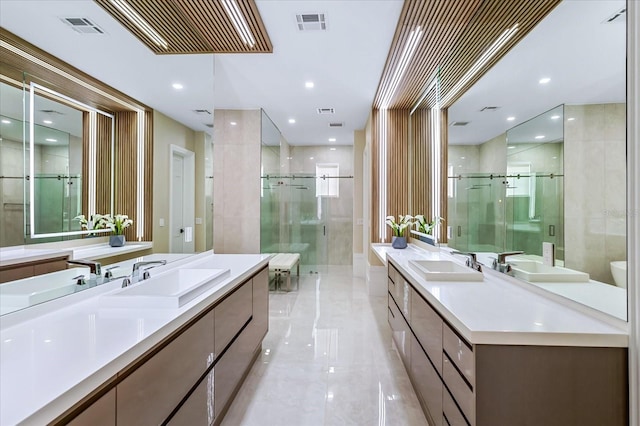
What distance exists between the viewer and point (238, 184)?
4742mm

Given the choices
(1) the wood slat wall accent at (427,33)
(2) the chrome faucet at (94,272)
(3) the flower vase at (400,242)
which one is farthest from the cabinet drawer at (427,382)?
(1) the wood slat wall accent at (427,33)

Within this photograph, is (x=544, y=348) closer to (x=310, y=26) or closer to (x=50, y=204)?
(x=50, y=204)

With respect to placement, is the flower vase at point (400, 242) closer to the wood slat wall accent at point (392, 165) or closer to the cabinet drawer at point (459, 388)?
the wood slat wall accent at point (392, 165)

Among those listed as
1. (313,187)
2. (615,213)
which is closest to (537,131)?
(615,213)

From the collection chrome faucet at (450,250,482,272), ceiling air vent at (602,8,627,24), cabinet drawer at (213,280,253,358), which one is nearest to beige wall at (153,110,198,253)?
cabinet drawer at (213,280,253,358)

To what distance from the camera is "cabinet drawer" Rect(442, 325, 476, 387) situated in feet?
3.85

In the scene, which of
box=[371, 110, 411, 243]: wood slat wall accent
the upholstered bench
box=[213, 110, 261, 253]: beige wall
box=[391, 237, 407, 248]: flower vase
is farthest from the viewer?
the upholstered bench

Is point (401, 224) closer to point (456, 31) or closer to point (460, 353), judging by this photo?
point (456, 31)

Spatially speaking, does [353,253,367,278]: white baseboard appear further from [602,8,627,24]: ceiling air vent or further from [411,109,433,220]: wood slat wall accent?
[602,8,627,24]: ceiling air vent

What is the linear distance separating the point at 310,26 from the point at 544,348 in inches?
106

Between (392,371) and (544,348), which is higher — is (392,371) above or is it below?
below

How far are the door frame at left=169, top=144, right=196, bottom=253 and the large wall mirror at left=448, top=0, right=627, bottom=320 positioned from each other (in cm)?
219

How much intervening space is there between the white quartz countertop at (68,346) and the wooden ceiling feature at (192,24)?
168cm

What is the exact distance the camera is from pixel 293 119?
17.1ft
